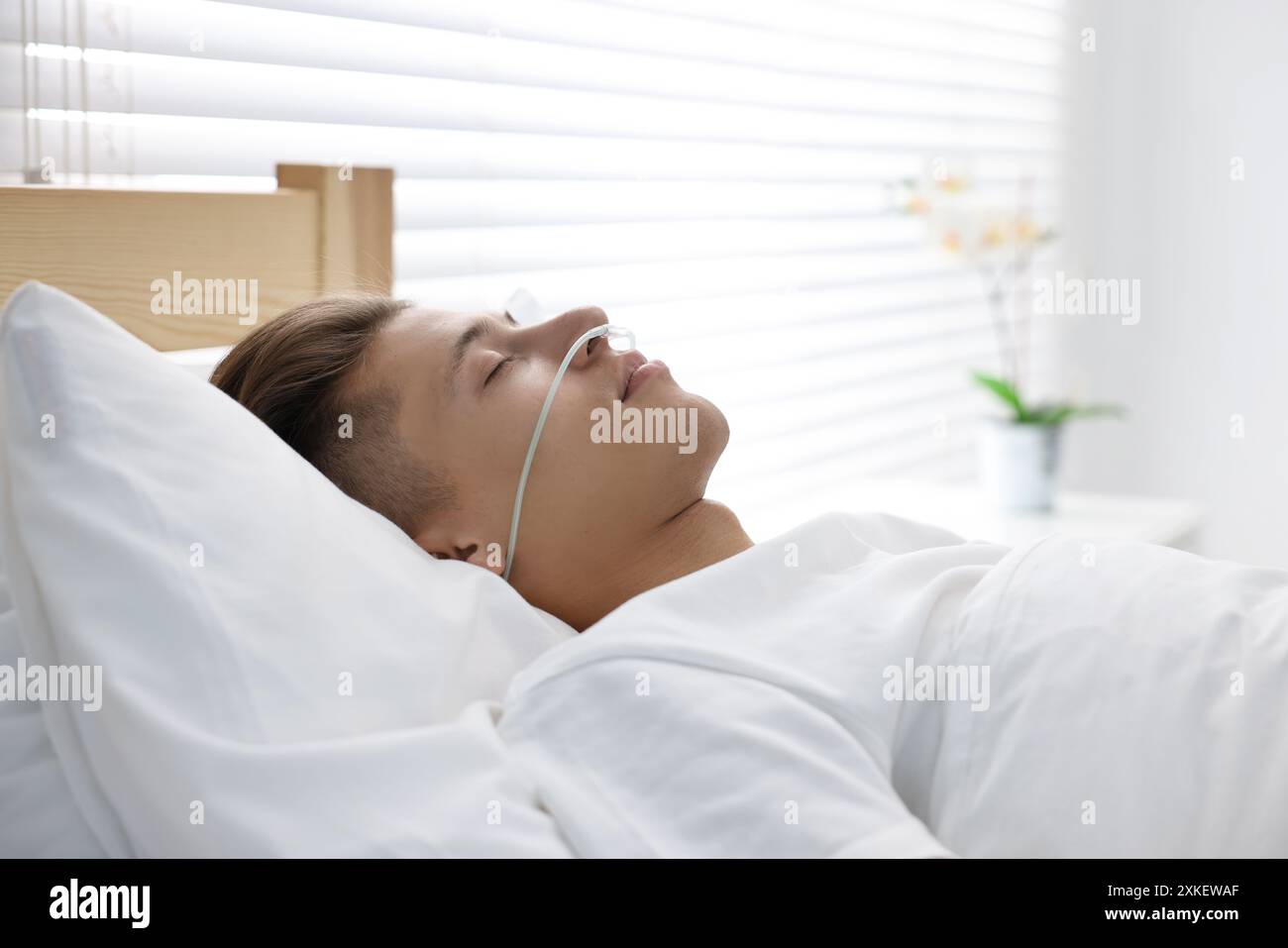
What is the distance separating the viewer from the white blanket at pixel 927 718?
30.0 inches

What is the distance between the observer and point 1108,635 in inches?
34.0

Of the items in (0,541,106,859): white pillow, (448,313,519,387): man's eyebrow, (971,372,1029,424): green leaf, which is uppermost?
(448,313,519,387): man's eyebrow

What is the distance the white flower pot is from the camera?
2309 millimetres

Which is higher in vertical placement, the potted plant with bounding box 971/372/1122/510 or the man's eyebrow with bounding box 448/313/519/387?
the man's eyebrow with bounding box 448/313/519/387

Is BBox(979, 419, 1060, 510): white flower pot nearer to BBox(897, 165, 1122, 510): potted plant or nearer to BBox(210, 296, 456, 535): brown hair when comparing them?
BBox(897, 165, 1122, 510): potted plant

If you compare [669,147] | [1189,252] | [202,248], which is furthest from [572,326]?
[1189,252]

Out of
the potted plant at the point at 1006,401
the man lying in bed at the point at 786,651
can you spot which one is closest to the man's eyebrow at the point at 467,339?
the man lying in bed at the point at 786,651

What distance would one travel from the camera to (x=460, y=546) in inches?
42.6

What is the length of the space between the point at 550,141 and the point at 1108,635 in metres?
1.21

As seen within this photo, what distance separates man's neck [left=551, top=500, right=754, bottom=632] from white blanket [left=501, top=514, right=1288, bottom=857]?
18 cm

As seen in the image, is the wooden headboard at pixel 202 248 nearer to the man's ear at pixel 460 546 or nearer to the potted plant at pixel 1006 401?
the man's ear at pixel 460 546

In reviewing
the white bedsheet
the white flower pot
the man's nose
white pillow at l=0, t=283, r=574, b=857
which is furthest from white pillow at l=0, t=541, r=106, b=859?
the white flower pot

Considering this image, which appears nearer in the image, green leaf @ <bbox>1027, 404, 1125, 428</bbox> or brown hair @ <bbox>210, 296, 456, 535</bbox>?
brown hair @ <bbox>210, 296, 456, 535</bbox>

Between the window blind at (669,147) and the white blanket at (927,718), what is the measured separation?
805 millimetres
